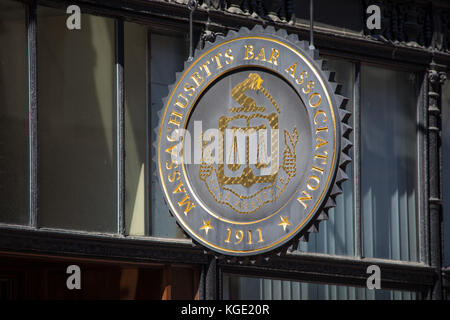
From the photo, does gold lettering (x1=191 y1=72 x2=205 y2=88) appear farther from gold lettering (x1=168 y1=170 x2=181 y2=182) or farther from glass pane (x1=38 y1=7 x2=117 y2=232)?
glass pane (x1=38 y1=7 x2=117 y2=232)

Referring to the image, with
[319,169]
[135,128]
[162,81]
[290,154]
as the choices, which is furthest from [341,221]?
[319,169]

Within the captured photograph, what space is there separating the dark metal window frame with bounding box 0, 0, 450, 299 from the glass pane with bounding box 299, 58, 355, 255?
0.35ft

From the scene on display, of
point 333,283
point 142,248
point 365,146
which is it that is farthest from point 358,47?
point 142,248

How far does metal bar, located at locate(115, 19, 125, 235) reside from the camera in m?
15.9

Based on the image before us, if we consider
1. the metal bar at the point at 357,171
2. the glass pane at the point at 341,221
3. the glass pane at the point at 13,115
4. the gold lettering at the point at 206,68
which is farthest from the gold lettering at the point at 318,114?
the metal bar at the point at 357,171

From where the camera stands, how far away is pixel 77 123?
620 inches

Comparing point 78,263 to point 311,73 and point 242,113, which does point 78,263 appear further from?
point 311,73

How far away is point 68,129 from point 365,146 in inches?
203

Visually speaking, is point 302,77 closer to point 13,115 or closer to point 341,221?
point 13,115

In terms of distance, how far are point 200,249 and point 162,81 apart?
2.40 metres

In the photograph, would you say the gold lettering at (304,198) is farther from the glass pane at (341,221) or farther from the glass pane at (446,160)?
the glass pane at (446,160)

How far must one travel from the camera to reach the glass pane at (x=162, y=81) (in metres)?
16.3

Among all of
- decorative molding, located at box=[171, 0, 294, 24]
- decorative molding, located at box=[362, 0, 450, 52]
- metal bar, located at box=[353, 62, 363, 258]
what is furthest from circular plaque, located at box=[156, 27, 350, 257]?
decorative molding, located at box=[362, 0, 450, 52]

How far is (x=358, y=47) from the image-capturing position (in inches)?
725
